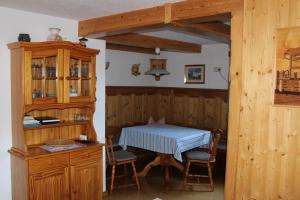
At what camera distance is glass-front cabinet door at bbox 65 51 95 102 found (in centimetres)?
330

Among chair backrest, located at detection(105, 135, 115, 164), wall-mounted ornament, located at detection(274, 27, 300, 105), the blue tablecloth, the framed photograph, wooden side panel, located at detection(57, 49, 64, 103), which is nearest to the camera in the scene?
wall-mounted ornament, located at detection(274, 27, 300, 105)

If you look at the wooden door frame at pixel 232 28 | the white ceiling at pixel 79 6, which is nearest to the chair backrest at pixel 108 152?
the white ceiling at pixel 79 6

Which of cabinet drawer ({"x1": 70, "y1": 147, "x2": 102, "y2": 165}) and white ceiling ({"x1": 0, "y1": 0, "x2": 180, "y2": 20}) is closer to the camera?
white ceiling ({"x1": 0, "y1": 0, "x2": 180, "y2": 20})

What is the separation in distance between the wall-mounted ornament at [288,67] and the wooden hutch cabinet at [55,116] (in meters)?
2.08

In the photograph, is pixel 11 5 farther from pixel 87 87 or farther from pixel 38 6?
pixel 87 87

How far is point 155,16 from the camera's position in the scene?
2.86 metres

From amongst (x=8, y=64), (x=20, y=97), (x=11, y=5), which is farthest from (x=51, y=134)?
(x=11, y=5)

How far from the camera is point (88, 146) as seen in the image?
340cm

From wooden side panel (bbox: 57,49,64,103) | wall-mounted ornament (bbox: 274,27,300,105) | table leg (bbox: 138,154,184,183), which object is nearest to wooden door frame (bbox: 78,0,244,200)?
wall-mounted ornament (bbox: 274,27,300,105)

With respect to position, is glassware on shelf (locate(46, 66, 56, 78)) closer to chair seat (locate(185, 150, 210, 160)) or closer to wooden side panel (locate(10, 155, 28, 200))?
wooden side panel (locate(10, 155, 28, 200))

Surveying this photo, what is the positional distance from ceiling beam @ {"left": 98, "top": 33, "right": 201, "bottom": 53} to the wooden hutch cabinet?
86 centimetres

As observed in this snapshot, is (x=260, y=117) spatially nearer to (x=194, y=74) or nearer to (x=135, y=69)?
(x=194, y=74)

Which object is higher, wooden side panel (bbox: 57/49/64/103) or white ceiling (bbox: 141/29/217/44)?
white ceiling (bbox: 141/29/217/44)

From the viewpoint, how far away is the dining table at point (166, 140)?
4.31 m
